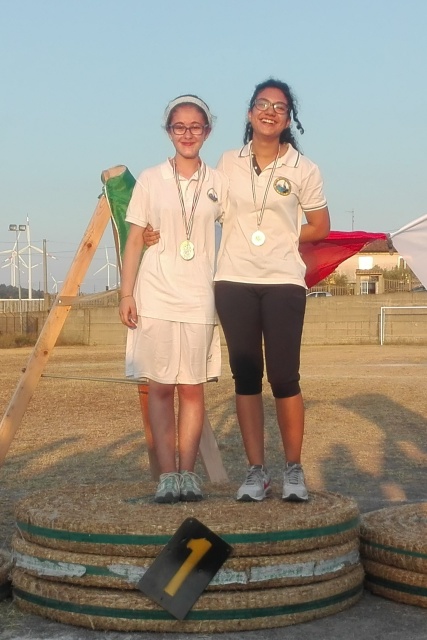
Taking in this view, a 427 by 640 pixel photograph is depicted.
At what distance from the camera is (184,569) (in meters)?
3.72

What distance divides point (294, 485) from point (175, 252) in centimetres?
122

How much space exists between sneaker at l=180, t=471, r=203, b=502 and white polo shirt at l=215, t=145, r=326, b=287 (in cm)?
95

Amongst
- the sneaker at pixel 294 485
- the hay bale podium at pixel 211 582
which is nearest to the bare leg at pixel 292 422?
the sneaker at pixel 294 485

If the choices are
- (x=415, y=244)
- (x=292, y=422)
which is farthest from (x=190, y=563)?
(x=415, y=244)

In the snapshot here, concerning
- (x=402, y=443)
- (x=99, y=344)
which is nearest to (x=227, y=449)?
(x=402, y=443)

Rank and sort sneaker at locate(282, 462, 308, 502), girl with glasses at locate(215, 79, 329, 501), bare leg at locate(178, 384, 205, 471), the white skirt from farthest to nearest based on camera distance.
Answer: bare leg at locate(178, 384, 205, 471) < the white skirt < girl with glasses at locate(215, 79, 329, 501) < sneaker at locate(282, 462, 308, 502)

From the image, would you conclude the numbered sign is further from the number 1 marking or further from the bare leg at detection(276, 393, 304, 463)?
the bare leg at detection(276, 393, 304, 463)

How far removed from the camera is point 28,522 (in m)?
4.04

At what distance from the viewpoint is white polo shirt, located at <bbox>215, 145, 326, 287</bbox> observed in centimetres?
447

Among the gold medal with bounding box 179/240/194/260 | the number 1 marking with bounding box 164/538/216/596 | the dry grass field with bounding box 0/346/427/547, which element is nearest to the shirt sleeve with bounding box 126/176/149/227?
the gold medal with bounding box 179/240/194/260

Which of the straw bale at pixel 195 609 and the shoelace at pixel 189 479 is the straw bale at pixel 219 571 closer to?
the straw bale at pixel 195 609

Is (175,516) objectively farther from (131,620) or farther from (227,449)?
(227,449)

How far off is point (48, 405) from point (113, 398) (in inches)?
54.1

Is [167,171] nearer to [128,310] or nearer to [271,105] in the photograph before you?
[271,105]
